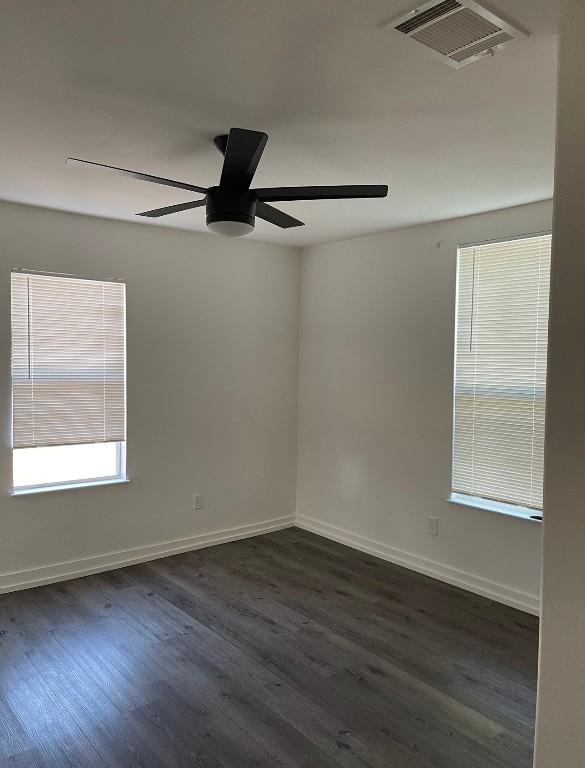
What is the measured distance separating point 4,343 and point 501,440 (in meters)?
3.29

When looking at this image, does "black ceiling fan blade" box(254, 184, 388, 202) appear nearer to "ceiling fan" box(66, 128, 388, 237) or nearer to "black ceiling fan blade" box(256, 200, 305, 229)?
"ceiling fan" box(66, 128, 388, 237)

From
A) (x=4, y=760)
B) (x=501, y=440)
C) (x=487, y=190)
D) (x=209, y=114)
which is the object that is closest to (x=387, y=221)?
(x=487, y=190)

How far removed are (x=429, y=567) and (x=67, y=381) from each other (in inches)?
115

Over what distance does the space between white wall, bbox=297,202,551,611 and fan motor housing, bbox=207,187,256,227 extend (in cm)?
201

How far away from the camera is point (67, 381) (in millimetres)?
4008

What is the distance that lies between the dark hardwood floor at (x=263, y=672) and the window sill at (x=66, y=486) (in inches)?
25.2

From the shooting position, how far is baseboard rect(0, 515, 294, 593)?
152 inches

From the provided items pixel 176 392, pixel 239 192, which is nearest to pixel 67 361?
pixel 176 392

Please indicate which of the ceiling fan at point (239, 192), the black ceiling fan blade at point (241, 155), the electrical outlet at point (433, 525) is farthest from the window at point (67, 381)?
the electrical outlet at point (433, 525)

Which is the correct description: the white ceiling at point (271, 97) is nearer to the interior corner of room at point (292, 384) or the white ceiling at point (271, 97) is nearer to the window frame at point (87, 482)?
the interior corner of room at point (292, 384)

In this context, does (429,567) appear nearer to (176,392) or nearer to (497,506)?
(497,506)

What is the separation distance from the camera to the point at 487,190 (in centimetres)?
329

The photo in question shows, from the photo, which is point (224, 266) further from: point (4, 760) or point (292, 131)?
point (4, 760)

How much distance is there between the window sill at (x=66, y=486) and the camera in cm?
387
